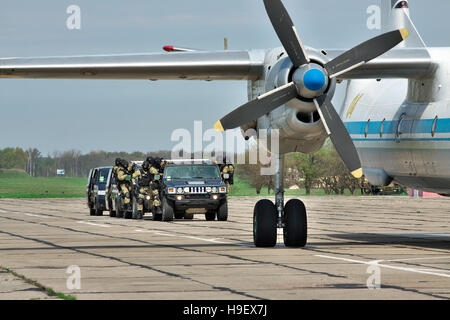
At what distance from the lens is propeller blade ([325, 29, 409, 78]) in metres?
16.4

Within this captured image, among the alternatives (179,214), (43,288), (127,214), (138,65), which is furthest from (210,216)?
(43,288)

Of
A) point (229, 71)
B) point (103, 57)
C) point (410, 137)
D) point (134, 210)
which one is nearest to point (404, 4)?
point (410, 137)

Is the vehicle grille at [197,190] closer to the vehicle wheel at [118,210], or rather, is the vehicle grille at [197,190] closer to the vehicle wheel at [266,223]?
the vehicle wheel at [118,210]

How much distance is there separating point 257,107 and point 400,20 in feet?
23.8

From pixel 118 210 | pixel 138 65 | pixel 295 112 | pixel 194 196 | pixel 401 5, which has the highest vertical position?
pixel 401 5

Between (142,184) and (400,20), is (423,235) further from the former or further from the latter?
(142,184)

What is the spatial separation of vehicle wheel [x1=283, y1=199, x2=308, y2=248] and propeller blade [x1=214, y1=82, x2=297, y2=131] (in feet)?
6.48

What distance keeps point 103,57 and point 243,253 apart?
468cm

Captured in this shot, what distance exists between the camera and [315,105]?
1614cm

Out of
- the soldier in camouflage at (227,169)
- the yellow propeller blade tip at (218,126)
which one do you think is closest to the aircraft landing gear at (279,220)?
the yellow propeller blade tip at (218,126)

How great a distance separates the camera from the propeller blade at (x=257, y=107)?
52.9 ft

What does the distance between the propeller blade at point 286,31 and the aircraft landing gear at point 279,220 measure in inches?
93.7

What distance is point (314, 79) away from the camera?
52.0 ft

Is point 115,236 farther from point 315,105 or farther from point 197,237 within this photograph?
point 315,105
